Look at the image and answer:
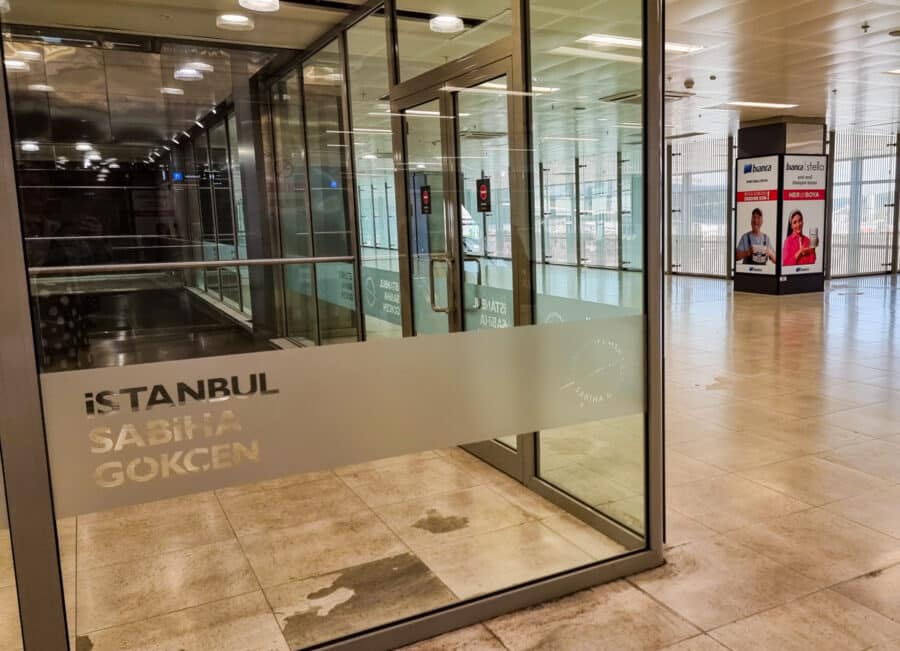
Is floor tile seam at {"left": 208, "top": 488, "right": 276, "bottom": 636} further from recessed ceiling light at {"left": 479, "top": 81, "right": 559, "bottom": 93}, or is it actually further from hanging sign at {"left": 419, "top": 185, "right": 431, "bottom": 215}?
recessed ceiling light at {"left": 479, "top": 81, "right": 559, "bottom": 93}

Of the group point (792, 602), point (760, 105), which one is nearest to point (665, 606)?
point (792, 602)

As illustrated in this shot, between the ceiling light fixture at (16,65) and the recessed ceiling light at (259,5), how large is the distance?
4.22 ft

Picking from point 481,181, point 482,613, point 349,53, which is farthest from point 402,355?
point 349,53

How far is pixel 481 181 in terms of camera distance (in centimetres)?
387

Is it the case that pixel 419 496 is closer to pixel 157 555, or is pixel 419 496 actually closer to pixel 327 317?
pixel 327 317

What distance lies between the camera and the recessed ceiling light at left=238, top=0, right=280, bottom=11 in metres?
3.23

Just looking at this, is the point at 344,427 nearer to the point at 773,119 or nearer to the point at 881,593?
the point at 881,593

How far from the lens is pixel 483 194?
3889mm

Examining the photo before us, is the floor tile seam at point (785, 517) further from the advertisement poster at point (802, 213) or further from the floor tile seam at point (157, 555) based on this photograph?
the advertisement poster at point (802, 213)

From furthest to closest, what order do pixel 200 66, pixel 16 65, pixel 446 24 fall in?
pixel 446 24
pixel 200 66
pixel 16 65

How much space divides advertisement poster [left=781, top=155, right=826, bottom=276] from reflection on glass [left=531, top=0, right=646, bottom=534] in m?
10.6

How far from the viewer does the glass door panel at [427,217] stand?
385 cm

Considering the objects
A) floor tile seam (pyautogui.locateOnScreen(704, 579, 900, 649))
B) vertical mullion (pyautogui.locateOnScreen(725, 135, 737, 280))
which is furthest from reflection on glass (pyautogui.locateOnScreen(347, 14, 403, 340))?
vertical mullion (pyautogui.locateOnScreen(725, 135, 737, 280))

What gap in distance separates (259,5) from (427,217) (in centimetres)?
136
